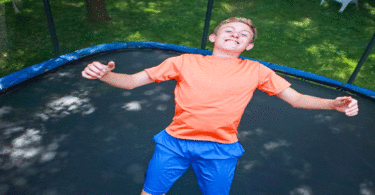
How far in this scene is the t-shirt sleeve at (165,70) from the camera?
48.8 inches

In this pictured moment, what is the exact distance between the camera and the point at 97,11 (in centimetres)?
491

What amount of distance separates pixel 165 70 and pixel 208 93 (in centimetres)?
25

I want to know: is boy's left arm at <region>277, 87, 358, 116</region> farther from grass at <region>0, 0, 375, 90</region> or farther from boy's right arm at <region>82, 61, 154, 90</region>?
grass at <region>0, 0, 375, 90</region>

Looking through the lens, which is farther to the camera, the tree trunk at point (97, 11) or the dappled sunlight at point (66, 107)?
the tree trunk at point (97, 11)

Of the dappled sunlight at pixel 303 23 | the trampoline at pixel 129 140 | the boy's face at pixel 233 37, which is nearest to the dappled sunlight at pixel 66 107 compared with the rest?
the trampoline at pixel 129 140

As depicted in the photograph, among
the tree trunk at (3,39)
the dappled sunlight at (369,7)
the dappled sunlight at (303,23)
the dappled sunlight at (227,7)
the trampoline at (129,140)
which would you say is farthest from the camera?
the dappled sunlight at (369,7)

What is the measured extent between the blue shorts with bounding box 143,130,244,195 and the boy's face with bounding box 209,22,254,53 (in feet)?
1.61

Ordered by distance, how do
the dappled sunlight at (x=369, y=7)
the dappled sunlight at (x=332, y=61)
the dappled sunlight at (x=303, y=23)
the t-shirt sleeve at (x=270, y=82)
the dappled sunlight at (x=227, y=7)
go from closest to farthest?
1. the t-shirt sleeve at (x=270, y=82)
2. the dappled sunlight at (x=332, y=61)
3. the dappled sunlight at (x=303, y=23)
4. the dappled sunlight at (x=227, y=7)
5. the dappled sunlight at (x=369, y=7)

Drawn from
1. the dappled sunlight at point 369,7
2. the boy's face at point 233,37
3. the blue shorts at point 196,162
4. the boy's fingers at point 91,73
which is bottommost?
the blue shorts at point 196,162

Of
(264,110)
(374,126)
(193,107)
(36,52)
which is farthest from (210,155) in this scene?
(36,52)

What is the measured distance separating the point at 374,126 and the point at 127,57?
106 inches

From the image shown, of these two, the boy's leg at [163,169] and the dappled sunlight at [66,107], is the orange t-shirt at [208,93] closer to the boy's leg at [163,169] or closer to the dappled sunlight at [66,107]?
the boy's leg at [163,169]

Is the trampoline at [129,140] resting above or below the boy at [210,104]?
below

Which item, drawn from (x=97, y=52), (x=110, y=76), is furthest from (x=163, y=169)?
(x=97, y=52)
